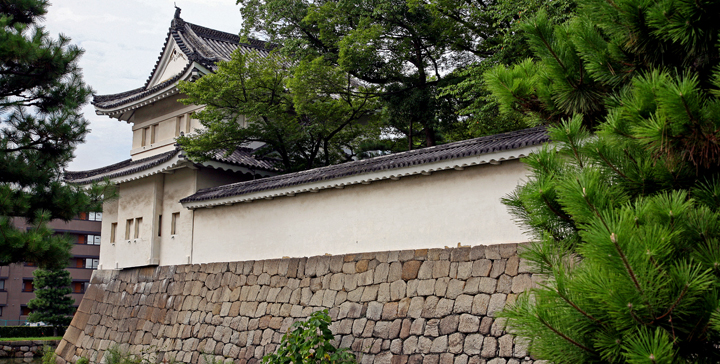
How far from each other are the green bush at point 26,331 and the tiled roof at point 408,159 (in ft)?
63.5

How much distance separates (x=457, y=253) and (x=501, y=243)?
1.96ft

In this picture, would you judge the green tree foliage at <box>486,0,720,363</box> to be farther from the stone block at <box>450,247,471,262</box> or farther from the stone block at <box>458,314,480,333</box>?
the stone block at <box>450,247,471,262</box>

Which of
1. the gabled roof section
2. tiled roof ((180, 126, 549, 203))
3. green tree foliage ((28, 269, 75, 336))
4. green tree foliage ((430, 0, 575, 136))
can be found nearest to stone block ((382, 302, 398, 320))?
tiled roof ((180, 126, 549, 203))

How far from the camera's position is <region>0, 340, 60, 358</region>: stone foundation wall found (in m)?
19.7

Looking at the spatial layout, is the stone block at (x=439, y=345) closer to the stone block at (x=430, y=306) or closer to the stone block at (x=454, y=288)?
the stone block at (x=430, y=306)

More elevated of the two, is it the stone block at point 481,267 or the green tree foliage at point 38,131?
the green tree foliage at point 38,131

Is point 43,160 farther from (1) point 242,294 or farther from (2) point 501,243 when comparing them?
(2) point 501,243

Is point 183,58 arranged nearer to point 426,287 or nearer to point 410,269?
point 410,269

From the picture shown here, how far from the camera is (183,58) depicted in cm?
1608

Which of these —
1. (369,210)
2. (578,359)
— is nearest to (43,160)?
(369,210)

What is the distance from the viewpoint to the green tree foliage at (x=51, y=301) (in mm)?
28250

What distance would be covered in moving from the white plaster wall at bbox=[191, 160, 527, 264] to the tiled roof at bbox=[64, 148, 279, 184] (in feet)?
4.89

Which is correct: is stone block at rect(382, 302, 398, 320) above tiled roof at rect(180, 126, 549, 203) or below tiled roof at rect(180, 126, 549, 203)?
below

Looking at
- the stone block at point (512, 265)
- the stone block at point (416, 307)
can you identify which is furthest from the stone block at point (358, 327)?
the stone block at point (512, 265)
